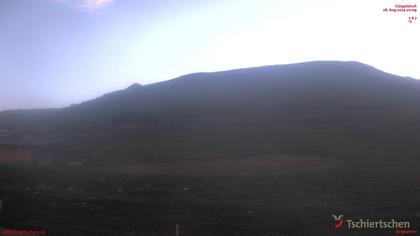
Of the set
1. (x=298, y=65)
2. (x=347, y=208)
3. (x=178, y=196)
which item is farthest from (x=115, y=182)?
(x=298, y=65)

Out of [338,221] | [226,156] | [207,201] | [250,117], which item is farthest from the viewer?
[250,117]

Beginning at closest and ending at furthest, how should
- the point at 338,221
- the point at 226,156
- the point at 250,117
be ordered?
the point at 338,221 → the point at 226,156 → the point at 250,117

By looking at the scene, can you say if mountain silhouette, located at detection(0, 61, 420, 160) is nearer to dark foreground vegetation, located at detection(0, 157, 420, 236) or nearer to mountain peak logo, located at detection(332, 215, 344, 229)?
dark foreground vegetation, located at detection(0, 157, 420, 236)

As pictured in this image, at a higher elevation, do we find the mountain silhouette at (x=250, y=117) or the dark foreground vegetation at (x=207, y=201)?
the mountain silhouette at (x=250, y=117)

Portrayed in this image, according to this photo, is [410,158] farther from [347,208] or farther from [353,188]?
[347,208]

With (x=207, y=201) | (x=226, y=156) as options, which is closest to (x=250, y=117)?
(x=226, y=156)

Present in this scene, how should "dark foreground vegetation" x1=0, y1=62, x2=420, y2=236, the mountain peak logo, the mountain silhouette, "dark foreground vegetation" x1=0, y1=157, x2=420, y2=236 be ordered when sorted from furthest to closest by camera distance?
the mountain silhouette → "dark foreground vegetation" x1=0, y1=62, x2=420, y2=236 → the mountain peak logo → "dark foreground vegetation" x1=0, y1=157, x2=420, y2=236

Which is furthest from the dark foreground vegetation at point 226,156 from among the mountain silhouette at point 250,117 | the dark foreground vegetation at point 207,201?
the mountain silhouette at point 250,117

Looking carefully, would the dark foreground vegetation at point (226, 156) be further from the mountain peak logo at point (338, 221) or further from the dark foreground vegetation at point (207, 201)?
the mountain peak logo at point (338, 221)

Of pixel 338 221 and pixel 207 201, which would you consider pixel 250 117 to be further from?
pixel 338 221

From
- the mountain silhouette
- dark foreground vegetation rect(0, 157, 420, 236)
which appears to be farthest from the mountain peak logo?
the mountain silhouette

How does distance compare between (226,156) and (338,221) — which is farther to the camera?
(226,156)

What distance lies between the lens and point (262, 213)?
13.9 m

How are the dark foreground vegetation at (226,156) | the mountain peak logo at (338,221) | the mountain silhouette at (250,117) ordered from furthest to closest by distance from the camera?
A: the mountain silhouette at (250,117) → the dark foreground vegetation at (226,156) → the mountain peak logo at (338,221)
